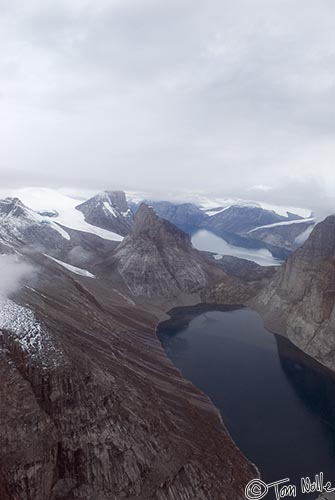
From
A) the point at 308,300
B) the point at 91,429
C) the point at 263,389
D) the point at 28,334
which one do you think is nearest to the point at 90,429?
the point at 91,429

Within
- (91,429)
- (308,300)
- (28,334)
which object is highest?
(28,334)

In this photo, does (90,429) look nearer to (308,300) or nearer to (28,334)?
(28,334)

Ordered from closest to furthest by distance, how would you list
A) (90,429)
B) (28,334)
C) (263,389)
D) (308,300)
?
(90,429)
(28,334)
(263,389)
(308,300)

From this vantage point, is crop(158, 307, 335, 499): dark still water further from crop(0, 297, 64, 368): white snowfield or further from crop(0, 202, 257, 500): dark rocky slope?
crop(0, 297, 64, 368): white snowfield

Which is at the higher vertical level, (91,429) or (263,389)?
(91,429)

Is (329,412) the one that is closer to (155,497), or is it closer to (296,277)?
(155,497)

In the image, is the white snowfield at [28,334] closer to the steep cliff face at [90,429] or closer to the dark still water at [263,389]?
the steep cliff face at [90,429]
